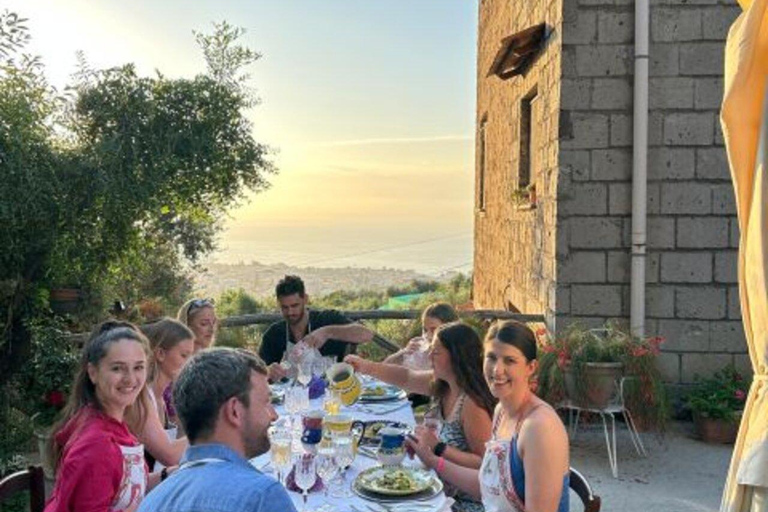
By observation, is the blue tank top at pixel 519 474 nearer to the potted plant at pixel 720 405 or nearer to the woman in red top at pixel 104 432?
the woman in red top at pixel 104 432

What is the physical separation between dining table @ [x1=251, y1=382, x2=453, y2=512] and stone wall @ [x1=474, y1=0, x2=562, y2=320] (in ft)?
8.25

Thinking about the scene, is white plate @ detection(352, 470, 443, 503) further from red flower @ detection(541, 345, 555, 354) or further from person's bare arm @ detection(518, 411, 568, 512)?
red flower @ detection(541, 345, 555, 354)

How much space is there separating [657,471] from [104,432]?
3.72 meters

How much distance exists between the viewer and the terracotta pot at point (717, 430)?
5227 mm

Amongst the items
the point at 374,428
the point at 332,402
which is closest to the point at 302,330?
the point at 332,402

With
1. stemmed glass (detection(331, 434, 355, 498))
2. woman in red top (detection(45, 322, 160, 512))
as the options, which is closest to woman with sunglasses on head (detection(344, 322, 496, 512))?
stemmed glass (detection(331, 434, 355, 498))

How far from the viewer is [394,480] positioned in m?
2.54

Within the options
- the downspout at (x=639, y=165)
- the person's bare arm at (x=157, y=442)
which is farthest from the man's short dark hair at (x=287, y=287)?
the downspout at (x=639, y=165)

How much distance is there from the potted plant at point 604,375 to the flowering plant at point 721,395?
0.48 metres

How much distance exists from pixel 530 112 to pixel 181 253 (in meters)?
4.72

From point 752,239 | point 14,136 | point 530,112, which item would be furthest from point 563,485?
point 530,112

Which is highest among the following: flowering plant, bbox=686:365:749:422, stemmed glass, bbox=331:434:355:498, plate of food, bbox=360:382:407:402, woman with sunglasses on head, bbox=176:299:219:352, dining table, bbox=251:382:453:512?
woman with sunglasses on head, bbox=176:299:219:352

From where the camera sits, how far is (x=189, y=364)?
1.78 m

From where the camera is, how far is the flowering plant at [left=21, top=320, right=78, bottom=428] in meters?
4.65
